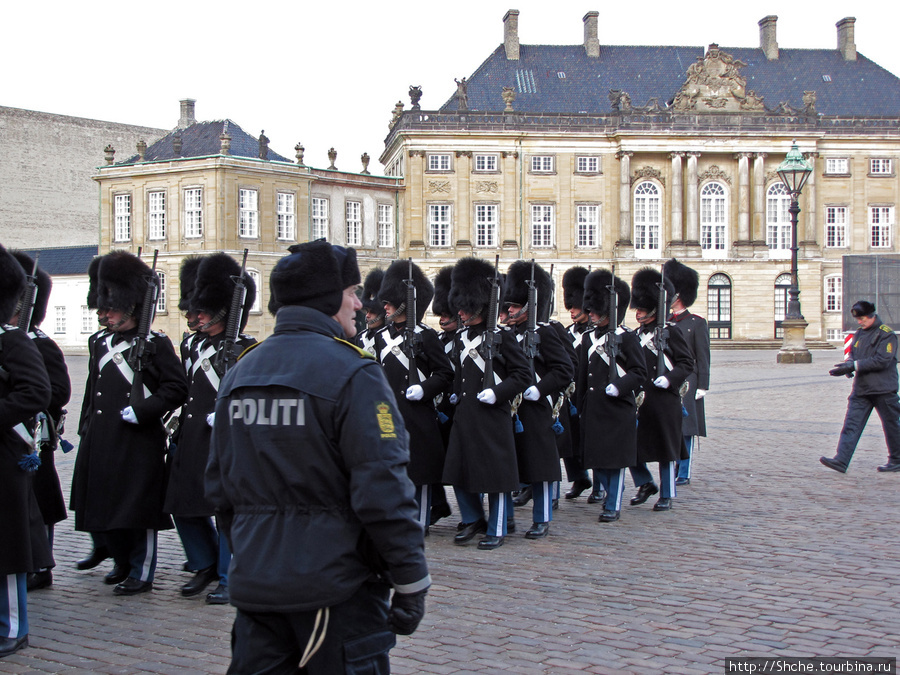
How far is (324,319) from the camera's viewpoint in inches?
135

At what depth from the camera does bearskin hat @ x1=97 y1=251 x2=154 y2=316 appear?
21.7 feet

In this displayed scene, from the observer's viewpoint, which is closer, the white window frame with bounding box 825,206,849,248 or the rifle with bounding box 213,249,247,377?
the rifle with bounding box 213,249,247,377

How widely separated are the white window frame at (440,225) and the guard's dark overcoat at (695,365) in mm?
42166

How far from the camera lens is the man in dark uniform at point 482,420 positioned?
7.48 metres

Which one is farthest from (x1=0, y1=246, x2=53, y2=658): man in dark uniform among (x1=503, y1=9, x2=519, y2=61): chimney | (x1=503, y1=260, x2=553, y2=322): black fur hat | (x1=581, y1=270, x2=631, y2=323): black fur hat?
(x1=503, y1=9, x2=519, y2=61): chimney

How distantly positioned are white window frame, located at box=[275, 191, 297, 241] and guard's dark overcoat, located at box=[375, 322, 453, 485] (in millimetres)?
40538

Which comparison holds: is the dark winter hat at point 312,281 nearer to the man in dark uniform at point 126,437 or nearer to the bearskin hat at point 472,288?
the man in dark uniform at point 126,437

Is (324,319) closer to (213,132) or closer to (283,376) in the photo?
(283,376)

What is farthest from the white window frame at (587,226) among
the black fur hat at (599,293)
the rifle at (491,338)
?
the rifle at (491,338)

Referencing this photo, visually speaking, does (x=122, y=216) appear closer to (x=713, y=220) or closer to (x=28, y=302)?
(x=713, y=220)

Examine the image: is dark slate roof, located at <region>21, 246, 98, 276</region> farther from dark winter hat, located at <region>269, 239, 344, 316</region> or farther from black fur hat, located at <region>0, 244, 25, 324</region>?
dark winter hat, located at <region>269, 239, 344, 316</region>

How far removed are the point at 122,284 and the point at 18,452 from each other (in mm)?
1635

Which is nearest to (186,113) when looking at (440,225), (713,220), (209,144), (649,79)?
(209,144)

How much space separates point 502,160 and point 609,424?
45448 mm
